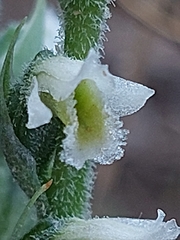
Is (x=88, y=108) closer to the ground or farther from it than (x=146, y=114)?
farther from it

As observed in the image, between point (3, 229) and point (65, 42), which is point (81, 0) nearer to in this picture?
point (65, 42)

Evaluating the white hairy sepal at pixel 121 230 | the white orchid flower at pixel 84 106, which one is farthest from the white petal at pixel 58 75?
the white hairy sepal at pixel 121 230

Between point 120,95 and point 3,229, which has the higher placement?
point 120,95

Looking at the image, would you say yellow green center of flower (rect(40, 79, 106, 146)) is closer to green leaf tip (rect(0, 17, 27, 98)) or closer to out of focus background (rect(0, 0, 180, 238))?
green leaf tip (rect(0, 17, 27, 98))

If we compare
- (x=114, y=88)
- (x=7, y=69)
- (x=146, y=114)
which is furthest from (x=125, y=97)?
(x=146, y=114)

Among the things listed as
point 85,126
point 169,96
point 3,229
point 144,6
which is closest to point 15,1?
point 144,6

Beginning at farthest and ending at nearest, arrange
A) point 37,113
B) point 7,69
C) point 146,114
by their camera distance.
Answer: point 146,114
point 7,69
point 37,113

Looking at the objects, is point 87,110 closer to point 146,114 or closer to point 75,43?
point 75,43
